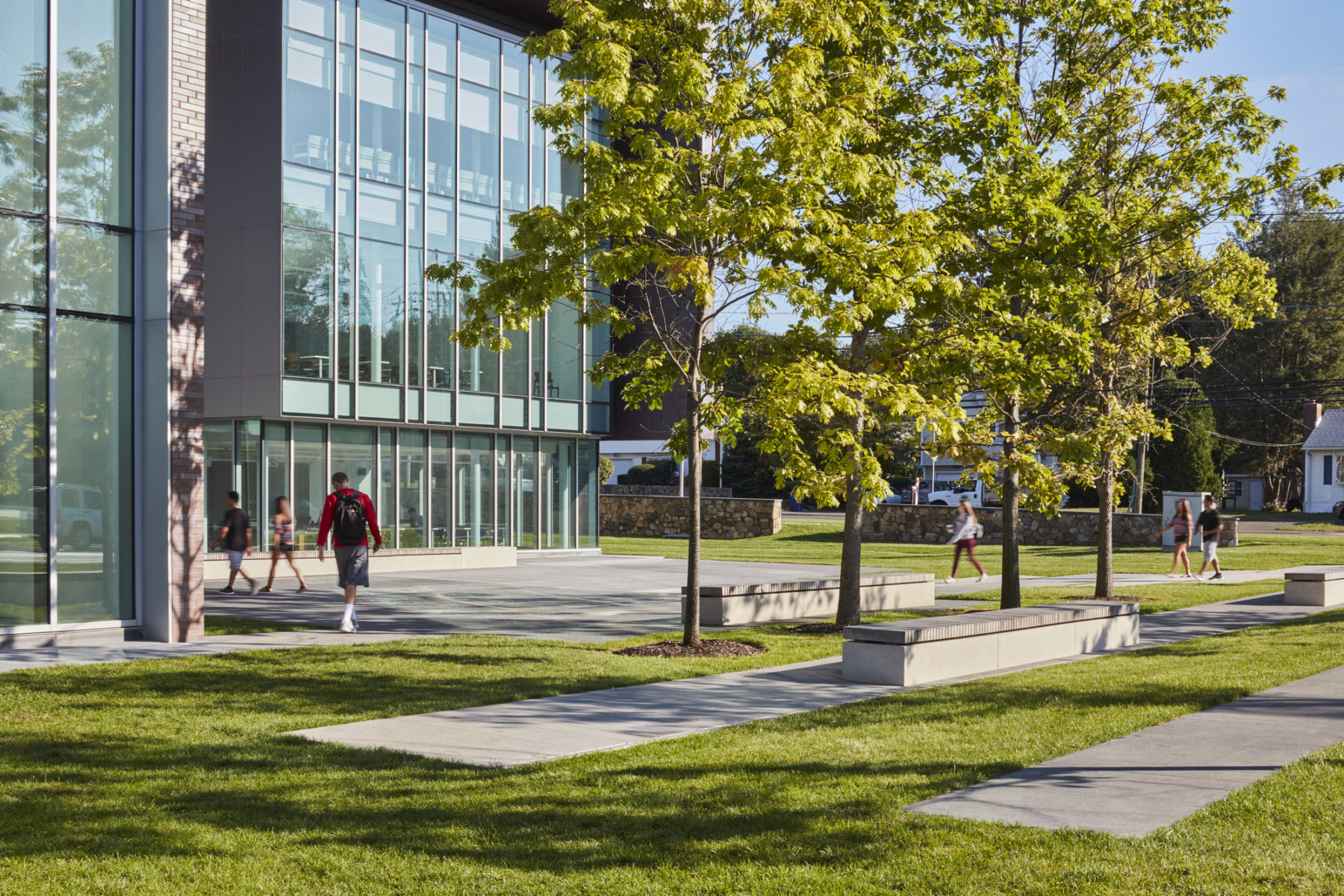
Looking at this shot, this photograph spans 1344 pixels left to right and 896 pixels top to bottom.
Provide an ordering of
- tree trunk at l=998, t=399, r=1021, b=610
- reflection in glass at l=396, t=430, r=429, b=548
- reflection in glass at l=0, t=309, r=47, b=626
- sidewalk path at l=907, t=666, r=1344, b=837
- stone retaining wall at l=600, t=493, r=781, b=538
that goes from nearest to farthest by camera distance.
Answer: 1. sidewalk path at l=907, t=666, r=1344, b=837
2. reflection in glass at l=0, t=309, r=47, b=626
3. tree trunk at l=998, t=399, r=1021, b=610
4. reflection in glass at l=396, t=430, r=429, b=548
5. stone retaining wall at l=600, t=493, r=781, b=538

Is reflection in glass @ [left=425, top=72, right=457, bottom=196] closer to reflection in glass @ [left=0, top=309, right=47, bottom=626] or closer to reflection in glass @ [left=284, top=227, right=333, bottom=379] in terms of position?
reflection in glass @ [left=284, top=227, right=333, bottom=379]


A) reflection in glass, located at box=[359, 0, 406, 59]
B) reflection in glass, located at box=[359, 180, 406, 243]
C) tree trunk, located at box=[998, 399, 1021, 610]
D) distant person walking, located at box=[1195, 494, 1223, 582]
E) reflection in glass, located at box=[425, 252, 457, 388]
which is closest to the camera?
tree trunk, located at box=[998, 399, 1021, 610]

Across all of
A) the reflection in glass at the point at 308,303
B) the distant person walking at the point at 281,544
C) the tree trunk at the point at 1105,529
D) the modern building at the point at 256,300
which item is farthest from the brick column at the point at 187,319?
the tree trunk at the point at 1105,529

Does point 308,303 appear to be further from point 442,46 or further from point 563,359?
point 563,359

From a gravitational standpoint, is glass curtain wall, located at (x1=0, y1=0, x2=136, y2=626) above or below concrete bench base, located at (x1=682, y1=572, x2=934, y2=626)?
above

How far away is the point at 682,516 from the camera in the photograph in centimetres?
4756

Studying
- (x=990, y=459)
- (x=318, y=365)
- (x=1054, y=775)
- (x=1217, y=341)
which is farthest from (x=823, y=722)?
(x=318, y=365)

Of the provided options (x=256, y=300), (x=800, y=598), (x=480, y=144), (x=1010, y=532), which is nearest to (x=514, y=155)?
(x=480, y=144)

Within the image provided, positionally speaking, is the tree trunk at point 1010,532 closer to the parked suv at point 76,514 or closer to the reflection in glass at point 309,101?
the parked suv at point 76,514

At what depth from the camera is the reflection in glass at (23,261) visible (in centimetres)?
1281

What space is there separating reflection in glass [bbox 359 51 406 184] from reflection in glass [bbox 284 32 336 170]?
84 centimetres

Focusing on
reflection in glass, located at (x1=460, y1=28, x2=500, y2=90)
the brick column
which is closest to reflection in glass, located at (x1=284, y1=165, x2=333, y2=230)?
reflection in glass, located at (x1=460, y1=28, x2=500, y2=90)

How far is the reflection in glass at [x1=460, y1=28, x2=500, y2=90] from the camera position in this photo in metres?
28.9

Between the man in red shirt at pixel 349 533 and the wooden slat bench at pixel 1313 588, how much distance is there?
1404 cm
